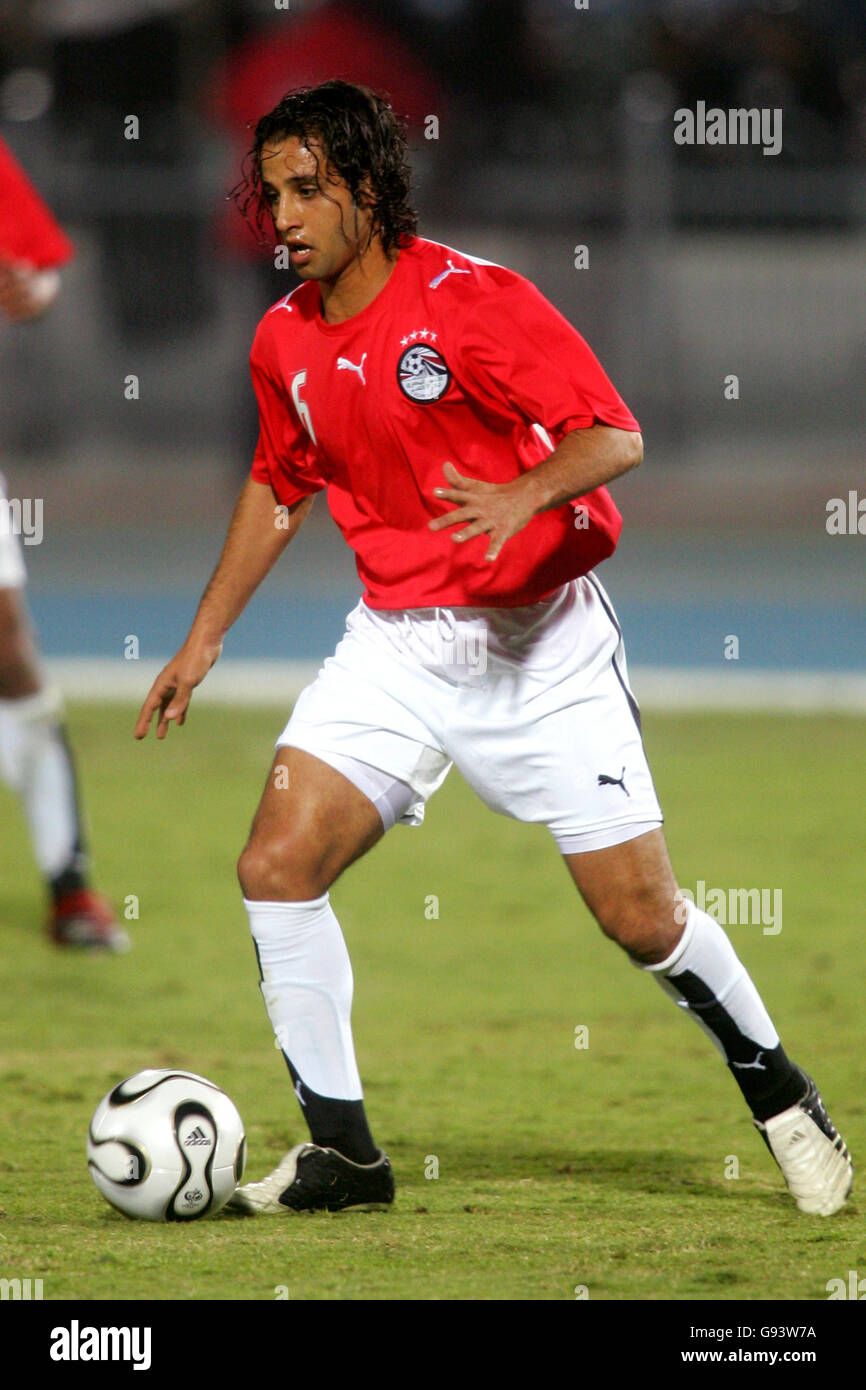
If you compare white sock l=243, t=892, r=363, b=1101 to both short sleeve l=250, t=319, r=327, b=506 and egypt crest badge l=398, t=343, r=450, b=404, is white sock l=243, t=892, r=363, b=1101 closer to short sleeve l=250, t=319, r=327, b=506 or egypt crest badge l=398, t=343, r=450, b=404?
short sleeve l=250, t=319, r=327, b=506

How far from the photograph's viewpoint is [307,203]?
378cm

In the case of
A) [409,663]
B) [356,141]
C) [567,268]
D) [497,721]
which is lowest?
[497,721]

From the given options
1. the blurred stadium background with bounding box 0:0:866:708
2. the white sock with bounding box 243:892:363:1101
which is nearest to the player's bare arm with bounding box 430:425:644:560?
the white sock with bounding box 243:892:363:1101

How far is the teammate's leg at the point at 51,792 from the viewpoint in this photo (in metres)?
6.48

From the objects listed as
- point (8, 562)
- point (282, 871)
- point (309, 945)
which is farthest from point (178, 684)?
point (8, 562)

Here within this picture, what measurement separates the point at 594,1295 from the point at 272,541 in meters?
1.73

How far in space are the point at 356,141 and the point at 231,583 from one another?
0.98 meters

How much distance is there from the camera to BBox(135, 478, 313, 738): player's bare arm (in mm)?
4094

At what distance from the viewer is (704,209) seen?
633 inches

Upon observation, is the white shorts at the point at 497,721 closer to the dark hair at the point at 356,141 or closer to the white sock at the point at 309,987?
the white sock at the point at 309,987

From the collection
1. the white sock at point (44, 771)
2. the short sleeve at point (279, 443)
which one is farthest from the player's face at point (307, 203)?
the white sock at point (44, 771)

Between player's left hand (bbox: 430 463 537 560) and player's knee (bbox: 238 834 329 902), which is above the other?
player's left hand (bbox: 430 463 537 560)

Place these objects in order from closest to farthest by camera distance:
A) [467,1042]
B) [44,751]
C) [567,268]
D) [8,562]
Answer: [467,1042] < [8,562] < [44,751] < [567,268]

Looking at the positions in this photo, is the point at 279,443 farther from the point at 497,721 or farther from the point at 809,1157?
the point at 809,1157
